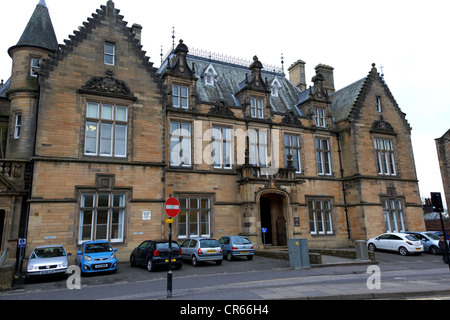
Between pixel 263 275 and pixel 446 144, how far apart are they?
31.4m

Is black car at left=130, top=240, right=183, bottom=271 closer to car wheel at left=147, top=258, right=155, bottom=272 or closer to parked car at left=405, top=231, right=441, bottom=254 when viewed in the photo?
car wheel at left=147, top=258, right=155, bottom=272

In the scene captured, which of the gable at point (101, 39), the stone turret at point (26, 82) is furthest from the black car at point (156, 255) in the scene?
the gable at point (101, 39)

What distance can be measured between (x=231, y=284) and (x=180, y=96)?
15419 millimetres

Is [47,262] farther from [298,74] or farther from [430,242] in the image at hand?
[298,74]

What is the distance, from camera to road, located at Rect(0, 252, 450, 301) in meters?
9.98

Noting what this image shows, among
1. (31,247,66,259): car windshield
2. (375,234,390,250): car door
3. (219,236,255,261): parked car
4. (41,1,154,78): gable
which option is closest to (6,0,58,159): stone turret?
(41,1,154,78): gable

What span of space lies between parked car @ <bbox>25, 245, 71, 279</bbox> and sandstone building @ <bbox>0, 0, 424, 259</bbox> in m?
2.34

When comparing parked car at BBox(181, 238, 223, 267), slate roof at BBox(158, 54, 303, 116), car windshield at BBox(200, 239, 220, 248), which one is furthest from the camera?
slate roof at BBox(158, 54, 303, 116)

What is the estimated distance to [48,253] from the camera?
14.8 m

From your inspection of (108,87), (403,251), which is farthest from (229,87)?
(403,251)

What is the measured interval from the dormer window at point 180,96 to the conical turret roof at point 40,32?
27.0ft

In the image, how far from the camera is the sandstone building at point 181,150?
18.2m

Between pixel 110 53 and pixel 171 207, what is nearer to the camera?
pixel 171 207

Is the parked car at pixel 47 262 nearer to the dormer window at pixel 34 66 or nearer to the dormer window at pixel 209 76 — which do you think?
the dormer window at pixel 34 66
